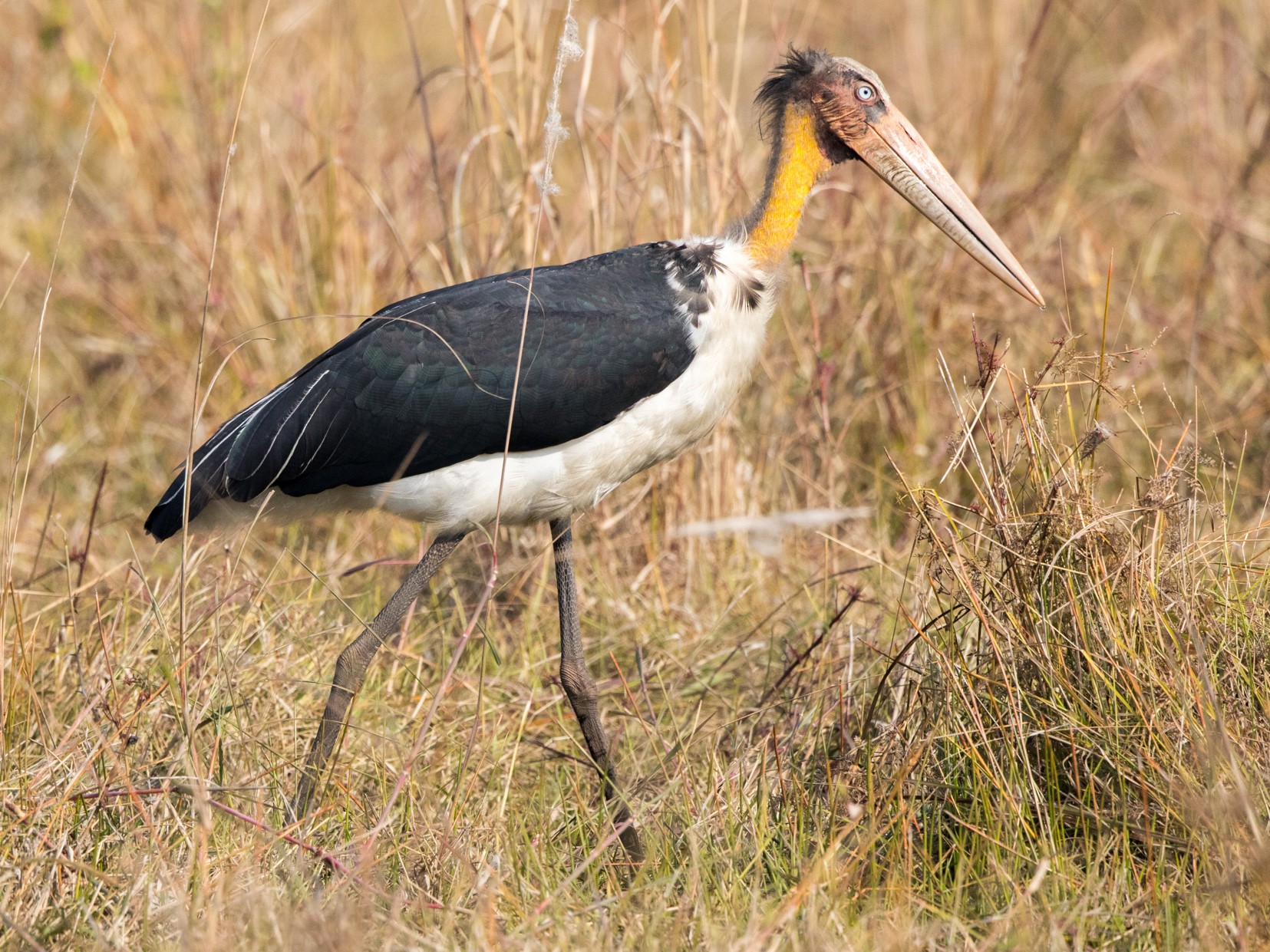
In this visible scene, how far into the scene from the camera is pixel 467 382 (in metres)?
3.08

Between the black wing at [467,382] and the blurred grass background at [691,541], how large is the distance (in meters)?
0.22

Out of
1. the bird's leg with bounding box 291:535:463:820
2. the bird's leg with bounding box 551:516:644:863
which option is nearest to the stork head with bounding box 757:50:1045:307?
the bird's leg with bounding box 551:516:644:863

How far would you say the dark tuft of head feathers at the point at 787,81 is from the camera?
10.8 ft

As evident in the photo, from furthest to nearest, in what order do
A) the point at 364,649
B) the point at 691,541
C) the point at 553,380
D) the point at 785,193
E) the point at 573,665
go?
1. the point at 691,541
2. the point at 573,665
3. the point at 785,193
4. the point at 364,649
5. the point at 553,380

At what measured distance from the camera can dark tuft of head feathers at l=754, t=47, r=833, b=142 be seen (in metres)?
3.28

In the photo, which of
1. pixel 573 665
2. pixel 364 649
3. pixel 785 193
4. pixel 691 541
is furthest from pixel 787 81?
pixel 364 649

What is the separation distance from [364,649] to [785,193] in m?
1.49

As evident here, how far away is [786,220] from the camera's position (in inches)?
128

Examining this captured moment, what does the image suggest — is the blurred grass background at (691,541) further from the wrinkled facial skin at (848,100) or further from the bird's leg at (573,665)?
the wrinkled facial skin at (848,100)

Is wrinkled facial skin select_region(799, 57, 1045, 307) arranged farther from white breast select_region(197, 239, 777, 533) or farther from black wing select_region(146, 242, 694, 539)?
black wing select_region(146, 242, 694, 539)

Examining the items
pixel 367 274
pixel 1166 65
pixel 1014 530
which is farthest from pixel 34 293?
pixel 1166 65

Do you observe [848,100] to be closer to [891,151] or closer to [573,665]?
[891,151]

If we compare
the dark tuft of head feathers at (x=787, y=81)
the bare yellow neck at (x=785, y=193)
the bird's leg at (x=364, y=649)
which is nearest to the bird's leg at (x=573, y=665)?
the bird's leg at (x=364, y=649)

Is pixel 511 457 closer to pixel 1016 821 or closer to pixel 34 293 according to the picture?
pixel 1016 821
